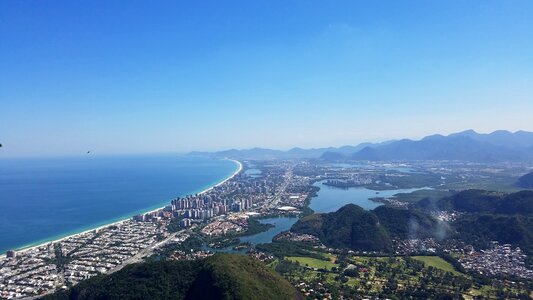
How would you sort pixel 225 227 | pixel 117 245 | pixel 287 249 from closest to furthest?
pixel 287 249 → pixel 117 245 → pixel 225 227

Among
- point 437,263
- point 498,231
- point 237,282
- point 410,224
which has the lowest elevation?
point 437,263

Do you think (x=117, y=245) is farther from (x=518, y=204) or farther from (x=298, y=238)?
(x=518, y=204)

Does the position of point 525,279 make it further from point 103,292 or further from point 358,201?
point 358,201

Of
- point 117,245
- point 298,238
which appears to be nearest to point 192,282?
point 298,238

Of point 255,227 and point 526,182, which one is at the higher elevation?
point 526,182

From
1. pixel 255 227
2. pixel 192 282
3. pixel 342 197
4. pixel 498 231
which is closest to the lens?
pixel 192 282

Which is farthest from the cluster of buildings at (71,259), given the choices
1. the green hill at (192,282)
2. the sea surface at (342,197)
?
the sea surface at (342,197)

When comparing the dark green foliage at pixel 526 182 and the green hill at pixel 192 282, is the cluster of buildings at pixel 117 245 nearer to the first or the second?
the green hill at pixel 192 282
